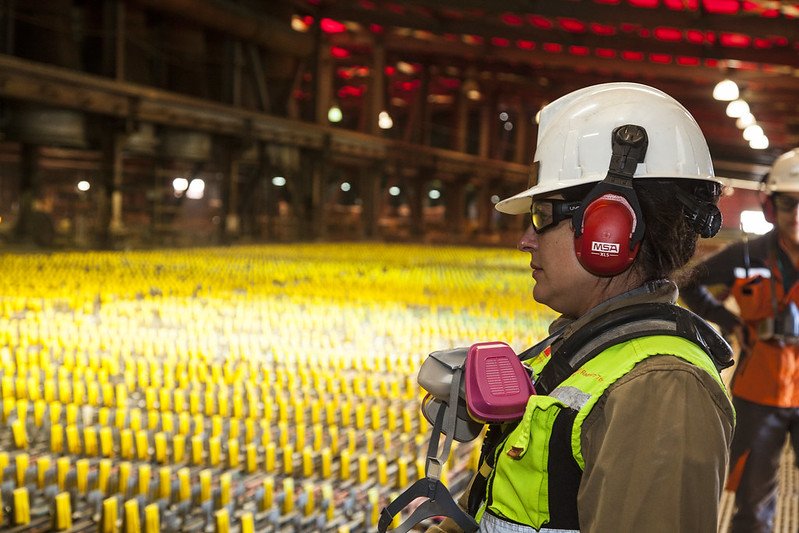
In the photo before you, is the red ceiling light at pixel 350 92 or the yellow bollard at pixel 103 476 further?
the red ceiling light at pixel 350 92

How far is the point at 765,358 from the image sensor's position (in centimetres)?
281

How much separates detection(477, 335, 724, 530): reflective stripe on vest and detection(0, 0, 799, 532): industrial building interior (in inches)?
71.3

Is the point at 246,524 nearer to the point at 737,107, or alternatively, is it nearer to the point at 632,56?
the point at 737,107

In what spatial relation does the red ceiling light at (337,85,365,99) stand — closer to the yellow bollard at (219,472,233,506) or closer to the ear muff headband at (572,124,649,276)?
the yellow bollard at (219,472,233,506)

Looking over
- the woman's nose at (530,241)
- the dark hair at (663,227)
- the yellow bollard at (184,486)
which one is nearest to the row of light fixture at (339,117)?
the yellow bollard at (184,486)

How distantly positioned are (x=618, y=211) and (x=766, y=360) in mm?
1945

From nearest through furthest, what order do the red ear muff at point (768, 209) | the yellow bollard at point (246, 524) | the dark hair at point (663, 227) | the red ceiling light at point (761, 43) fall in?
the dark hair at point (663, 227), the yellow bollard at point (246, 524), the red ear muff at point (768, 209), the red ceiling light at point (761, 43)

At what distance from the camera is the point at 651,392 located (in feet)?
3.31

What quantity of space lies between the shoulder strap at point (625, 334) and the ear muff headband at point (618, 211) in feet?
0.30

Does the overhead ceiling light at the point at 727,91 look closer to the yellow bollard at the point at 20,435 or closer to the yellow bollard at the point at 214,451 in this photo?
the yellow bollard at the point at 214,451

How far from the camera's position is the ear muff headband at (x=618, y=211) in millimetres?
1190

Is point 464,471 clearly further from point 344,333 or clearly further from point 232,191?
point 232,191

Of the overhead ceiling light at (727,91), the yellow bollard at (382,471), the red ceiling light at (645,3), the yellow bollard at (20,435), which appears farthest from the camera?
the red ceiling light at (645,3)

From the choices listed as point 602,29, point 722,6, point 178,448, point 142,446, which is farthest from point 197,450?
point 602,29
